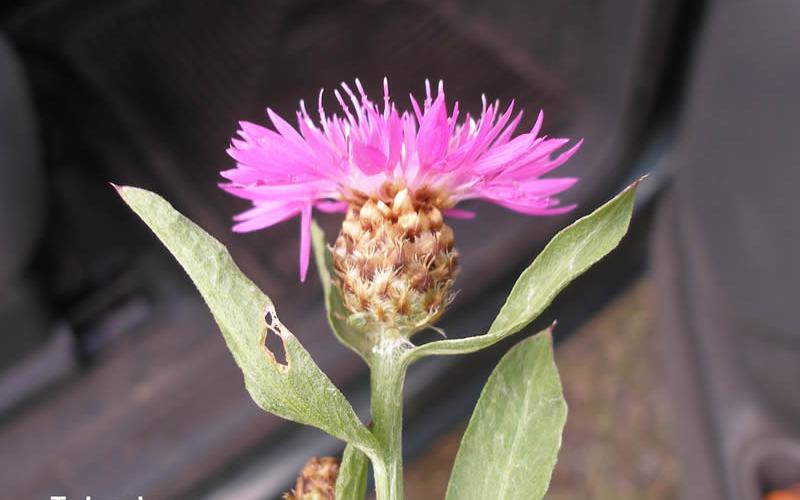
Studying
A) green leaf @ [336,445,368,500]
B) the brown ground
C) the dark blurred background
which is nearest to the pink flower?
green leaf @ [336,445,368,500]

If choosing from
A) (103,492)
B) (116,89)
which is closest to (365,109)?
(103,492)

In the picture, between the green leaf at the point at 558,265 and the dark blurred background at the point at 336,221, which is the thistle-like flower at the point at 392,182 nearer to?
the green leaf at the point at 558,265

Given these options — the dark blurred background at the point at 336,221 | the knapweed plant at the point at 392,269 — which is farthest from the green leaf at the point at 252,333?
the dark blurred background at the point at 336,221

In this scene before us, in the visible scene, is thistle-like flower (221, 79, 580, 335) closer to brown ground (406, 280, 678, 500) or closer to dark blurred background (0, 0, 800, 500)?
dark blurred background (0, 0, 800, 500)

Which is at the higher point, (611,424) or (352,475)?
(352,475)

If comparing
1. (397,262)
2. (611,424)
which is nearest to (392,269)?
(397,262)

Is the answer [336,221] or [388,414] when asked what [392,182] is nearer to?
[388,414]
